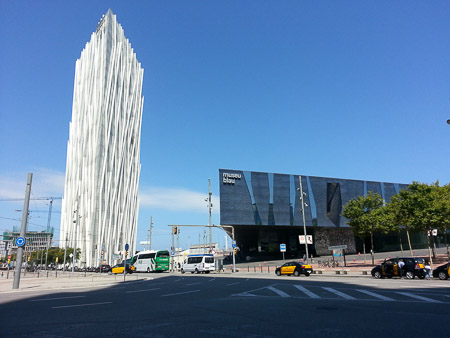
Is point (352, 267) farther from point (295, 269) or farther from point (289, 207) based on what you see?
point (289, 207)

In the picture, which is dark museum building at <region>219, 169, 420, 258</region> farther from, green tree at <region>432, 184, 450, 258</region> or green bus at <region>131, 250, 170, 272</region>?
green tree at <region>432, 184, 450, 258</region>

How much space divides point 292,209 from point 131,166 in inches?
1964

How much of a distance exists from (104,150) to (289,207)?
161 ft

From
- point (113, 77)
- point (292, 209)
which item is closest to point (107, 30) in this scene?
point (113, 77)

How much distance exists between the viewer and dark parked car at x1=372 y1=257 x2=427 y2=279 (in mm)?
23328

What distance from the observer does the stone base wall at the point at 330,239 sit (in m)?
74.2

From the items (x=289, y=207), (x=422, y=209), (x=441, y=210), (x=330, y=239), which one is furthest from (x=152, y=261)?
(x=330, y=239)

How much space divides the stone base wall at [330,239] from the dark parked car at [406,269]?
5011 cm

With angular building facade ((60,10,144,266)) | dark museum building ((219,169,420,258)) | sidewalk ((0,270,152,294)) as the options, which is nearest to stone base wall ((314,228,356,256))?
dark museum building ((219,169,420,258))

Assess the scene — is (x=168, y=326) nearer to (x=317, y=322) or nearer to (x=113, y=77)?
(x=317, y=322)

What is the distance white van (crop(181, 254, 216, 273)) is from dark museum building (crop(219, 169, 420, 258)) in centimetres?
2120

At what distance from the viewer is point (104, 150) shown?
276 ft

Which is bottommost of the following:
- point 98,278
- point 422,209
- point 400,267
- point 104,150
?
point 98,278

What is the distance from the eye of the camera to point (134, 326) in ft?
27.0
